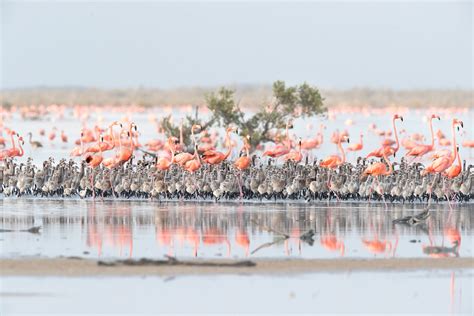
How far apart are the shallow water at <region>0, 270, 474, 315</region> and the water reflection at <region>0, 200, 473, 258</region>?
54.6 inches

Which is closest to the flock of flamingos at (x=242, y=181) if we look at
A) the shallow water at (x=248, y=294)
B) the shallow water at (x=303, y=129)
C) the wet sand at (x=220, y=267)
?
the wet sand at (x=220, y=267)

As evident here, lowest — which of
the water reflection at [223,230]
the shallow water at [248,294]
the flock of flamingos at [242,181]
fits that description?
the shallow water at [248,294]

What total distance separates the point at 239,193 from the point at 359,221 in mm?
3535

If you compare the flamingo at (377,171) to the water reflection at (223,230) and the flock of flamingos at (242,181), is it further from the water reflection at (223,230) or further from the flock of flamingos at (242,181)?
the water reflection at (223,230)

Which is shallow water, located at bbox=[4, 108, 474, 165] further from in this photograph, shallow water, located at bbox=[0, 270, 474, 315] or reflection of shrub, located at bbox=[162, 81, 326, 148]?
shallow water, located at bbox=[0, 270, 474, 315]

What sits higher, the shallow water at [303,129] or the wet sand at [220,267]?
the shallow water at [303,129]

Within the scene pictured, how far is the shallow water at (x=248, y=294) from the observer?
13.2 metres

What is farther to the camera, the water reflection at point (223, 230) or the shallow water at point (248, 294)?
the water reflection at point (223, 230)

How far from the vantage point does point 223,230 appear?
18312mm

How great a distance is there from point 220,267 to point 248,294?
4.22 ft

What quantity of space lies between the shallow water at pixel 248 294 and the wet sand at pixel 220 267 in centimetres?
23

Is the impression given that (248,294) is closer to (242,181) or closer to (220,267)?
(220,267)

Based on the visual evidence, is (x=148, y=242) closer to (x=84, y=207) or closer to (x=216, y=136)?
(x=84, y=207)

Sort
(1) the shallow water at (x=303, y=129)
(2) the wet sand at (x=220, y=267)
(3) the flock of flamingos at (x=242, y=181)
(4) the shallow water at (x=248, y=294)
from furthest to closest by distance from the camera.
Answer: (1) the shallow water at (x=303, y=129)
(3) the flock of flamingos at (x=242, y=181)
(2) the wet sand at (x=220, y=267)
(4) the shallow water at (x=248, y=294)
